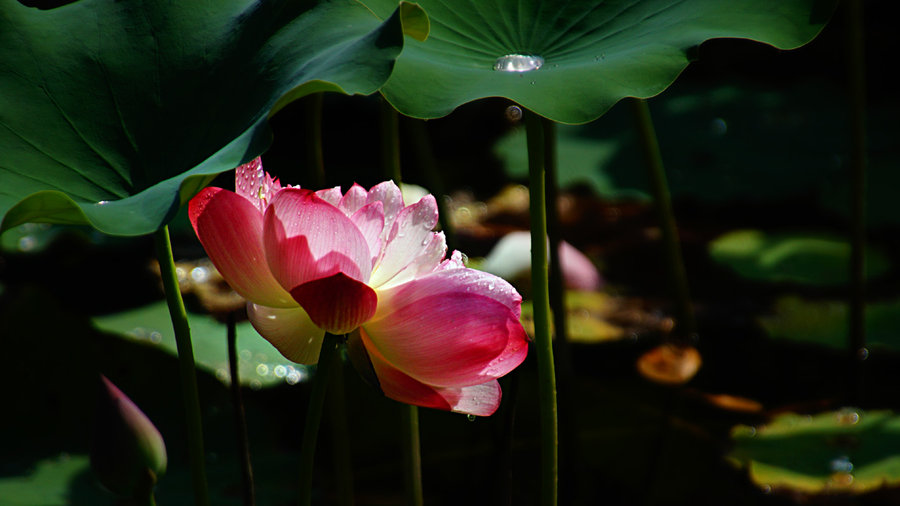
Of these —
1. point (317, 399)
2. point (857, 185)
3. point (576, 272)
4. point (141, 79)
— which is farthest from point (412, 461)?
point (576, 272)

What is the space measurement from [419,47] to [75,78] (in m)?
0.27

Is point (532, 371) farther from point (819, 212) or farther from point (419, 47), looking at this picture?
point (819, 212)

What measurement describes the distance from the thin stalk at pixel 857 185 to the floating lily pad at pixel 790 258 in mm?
295

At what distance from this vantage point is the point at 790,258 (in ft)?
5.49

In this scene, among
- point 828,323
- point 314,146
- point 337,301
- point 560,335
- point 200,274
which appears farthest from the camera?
point 200,274

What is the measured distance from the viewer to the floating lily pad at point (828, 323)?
138cm

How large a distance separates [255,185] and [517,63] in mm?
288

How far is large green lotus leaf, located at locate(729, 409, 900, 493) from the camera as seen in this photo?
103cm

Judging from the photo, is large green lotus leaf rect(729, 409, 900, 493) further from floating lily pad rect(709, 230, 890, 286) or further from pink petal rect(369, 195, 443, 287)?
pink petal rect(369, 195, 443, 287)

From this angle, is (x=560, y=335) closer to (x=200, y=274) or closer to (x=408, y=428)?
(x=408, y=428)

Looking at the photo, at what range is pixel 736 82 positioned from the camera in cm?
262

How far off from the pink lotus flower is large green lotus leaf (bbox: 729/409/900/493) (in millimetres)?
771

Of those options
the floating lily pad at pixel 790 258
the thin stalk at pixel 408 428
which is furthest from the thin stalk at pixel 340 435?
the floating lily pad at pixel 790 258

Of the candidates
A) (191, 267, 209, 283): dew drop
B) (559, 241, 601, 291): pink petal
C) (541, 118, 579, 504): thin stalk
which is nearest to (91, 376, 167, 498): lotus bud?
(541, 118, 579, 504): thin stalk
